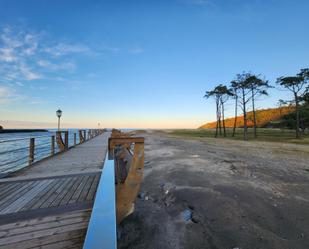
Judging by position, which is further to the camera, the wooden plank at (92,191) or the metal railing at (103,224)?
the wooden plank at (92,191)

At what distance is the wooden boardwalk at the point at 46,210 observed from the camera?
193 centimetres

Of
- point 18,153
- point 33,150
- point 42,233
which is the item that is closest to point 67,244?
point 42,233

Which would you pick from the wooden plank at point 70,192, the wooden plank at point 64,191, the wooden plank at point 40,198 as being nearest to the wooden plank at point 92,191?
the wooden plank at point 70,192

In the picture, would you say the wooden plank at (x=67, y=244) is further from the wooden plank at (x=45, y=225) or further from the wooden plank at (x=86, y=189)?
the wooden plank at (x=86, y=189)

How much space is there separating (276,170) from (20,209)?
320 inches

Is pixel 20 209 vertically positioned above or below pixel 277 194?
above

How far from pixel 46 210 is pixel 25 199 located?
67 centimetres

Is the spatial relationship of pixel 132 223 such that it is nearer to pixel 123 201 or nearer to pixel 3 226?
pixel 123 201

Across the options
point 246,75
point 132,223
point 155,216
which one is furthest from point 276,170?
point 246,75

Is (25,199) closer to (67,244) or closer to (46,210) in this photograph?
(46,210)

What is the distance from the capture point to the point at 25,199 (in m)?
2.88

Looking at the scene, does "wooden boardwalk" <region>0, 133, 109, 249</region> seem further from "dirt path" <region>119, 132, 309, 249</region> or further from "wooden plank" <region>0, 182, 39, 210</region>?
"dirt path" <region>119, 132, 309, 249</region>

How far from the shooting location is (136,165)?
349cm

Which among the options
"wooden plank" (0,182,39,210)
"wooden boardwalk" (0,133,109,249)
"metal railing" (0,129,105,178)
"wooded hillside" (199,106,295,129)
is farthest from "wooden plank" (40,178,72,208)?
"wooded hillside" (199,106,295,129)
